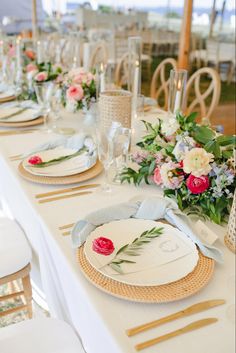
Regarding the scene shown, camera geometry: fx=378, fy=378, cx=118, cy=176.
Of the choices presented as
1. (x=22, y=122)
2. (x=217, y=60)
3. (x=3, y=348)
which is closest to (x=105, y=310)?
(x=3, y=348)

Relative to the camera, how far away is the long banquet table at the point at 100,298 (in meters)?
0.66

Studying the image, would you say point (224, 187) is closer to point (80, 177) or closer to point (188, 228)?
point (188, 228)

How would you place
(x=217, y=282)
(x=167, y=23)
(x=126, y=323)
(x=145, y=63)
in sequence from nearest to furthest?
(x=126, y=323) → (x=217, y=282) → (x=145, y=63) → (x=167, y=23)

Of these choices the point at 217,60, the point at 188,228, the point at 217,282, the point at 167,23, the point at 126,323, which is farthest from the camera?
the point at 167,23

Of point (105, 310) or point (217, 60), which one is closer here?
point (105, 310)

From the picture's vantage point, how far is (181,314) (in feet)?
2.32

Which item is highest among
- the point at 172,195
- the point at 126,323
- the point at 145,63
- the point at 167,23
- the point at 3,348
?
the point at 167,23

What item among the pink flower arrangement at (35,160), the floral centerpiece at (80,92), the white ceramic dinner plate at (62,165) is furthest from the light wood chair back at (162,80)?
the pink flower arrangement at (35,160)

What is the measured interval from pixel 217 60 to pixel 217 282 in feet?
21.3

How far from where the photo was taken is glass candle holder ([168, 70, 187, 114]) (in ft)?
4.53

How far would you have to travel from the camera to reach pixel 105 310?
718mm

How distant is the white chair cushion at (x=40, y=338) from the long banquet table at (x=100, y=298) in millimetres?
37

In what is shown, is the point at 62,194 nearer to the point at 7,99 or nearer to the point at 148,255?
the point at 148,255

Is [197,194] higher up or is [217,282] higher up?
[197,194]
